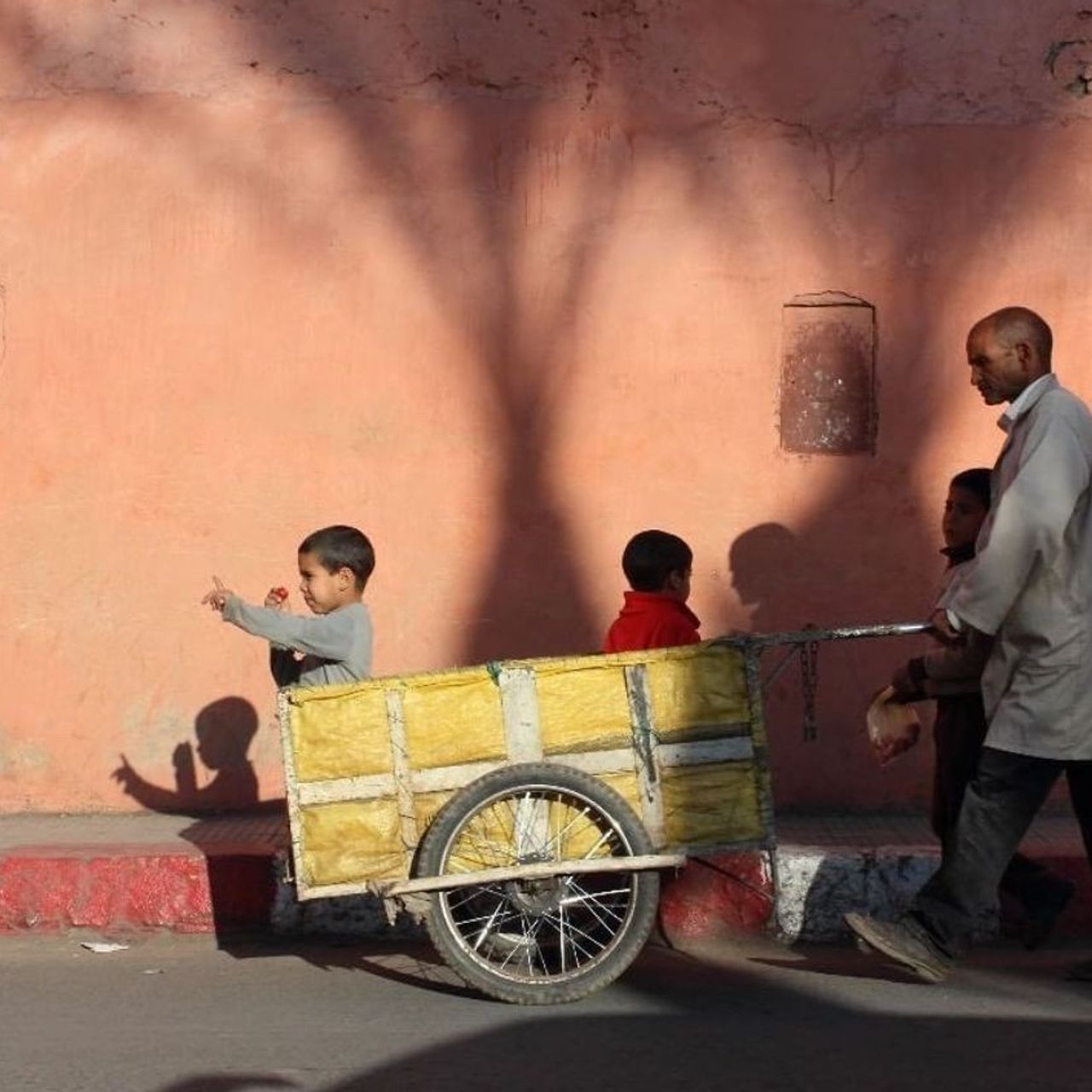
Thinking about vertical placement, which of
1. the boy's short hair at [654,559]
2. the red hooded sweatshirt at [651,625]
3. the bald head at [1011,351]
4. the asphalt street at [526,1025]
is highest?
the bald head at [1011,351]

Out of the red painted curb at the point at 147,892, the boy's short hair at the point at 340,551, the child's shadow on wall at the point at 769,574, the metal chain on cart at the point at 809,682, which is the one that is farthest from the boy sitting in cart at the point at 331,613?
the child's shadow on wall at the point at 769,574

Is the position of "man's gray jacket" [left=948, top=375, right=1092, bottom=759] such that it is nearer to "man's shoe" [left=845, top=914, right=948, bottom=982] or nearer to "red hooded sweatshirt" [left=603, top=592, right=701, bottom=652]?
"man's shoe" [left=845, top=914, right=948, bottom=982]

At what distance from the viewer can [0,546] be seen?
25.4ft

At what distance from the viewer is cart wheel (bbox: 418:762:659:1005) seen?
534 cm

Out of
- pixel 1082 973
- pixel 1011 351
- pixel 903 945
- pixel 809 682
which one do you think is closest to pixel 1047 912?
pixel 1082 973

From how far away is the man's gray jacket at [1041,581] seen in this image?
510cm

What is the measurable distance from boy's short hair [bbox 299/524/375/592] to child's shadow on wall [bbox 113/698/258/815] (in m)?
1.81

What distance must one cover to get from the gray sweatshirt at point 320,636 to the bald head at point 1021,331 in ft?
6.32

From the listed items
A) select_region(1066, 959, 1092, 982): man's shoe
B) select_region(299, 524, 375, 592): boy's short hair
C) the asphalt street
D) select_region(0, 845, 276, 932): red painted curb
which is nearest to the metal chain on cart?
the asphalt street

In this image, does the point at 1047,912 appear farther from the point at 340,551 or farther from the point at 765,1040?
the point at 340,551

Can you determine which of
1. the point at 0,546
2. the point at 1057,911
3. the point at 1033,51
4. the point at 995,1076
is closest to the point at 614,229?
the point at 1033,51

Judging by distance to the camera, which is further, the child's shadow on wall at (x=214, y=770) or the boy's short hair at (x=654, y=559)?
the child's shadow on wall at (x=214, y=770)

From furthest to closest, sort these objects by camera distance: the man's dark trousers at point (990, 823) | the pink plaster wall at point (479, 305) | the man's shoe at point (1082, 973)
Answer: the pink plaster wall at point (479, 305) → the man's shoe at point (1082, 973) → the man's dark trousers at point (990, 823)

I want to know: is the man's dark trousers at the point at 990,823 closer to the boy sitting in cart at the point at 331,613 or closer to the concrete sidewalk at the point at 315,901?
the concrete sidewalk at the point at 315,901
